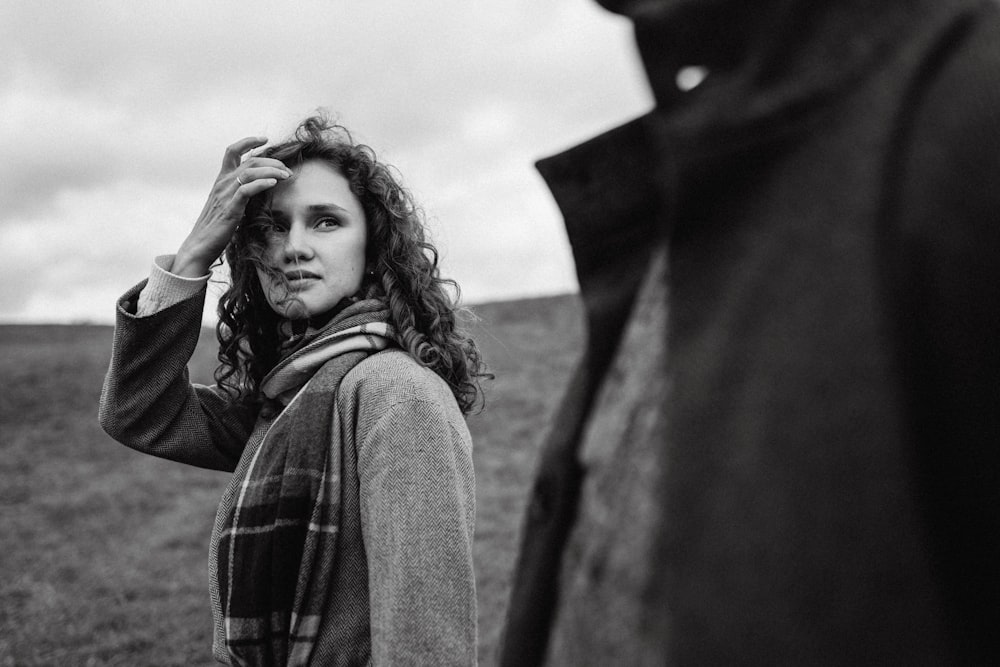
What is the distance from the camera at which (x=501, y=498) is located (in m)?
11.0

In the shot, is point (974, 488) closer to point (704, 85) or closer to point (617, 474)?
point (617, 474)

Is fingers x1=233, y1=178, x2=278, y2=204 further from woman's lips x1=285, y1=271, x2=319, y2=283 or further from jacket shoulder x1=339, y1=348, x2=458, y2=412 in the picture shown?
jacket shoulder x1=339, y1=348, x2=458, y2=412

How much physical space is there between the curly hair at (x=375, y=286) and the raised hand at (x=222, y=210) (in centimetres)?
10

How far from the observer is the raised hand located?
242cm

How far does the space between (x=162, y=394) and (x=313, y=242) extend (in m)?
0.78

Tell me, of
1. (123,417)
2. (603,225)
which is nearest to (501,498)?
(123,417)

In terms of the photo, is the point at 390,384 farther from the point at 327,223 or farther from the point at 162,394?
the point at 162,394

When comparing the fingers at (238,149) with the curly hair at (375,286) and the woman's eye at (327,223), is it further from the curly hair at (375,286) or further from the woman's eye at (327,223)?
the woman's eye at (327,223)

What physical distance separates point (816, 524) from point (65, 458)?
48.6ft

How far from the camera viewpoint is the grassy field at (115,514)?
663cm

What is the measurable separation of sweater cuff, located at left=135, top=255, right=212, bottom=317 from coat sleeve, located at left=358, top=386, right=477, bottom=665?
92cm

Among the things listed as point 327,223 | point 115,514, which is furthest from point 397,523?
point 115,514

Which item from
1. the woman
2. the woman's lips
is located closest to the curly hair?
the woman

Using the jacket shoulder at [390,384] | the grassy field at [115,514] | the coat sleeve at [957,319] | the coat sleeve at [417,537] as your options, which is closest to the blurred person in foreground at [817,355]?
the coat sleeve at [957,319]
